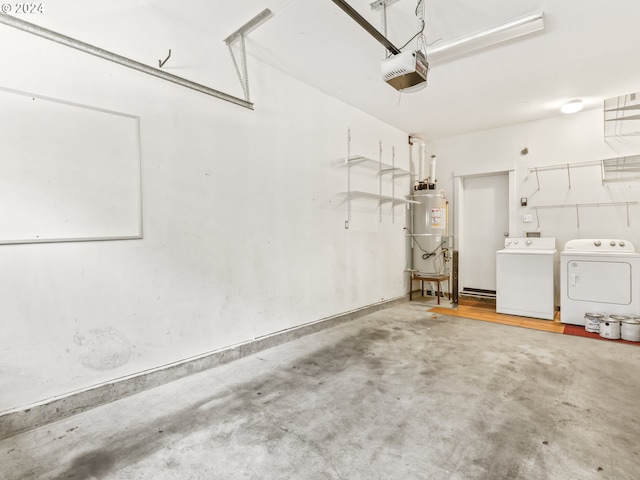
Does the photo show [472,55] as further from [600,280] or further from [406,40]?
[600,280]

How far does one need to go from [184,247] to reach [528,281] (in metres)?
4.28

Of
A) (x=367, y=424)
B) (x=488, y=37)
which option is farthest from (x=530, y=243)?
(x=367, y=424)

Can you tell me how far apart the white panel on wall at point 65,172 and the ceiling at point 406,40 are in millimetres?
542

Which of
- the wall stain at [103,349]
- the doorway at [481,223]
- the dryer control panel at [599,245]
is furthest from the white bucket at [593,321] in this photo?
the wall stain at [103,349]

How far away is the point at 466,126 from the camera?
16.5 ft

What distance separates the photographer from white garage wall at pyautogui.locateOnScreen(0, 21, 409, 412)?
1.87 m

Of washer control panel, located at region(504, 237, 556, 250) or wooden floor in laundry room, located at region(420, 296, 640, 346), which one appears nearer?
wooden floor in laundry room, located at region(420, 296, 640, 346)

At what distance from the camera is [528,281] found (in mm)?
4148

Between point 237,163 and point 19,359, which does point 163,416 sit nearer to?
point 19,359

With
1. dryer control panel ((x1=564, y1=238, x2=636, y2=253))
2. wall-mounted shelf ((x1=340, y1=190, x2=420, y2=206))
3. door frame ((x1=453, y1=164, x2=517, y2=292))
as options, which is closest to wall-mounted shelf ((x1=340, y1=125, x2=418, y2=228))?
wall-mounted shelf ((x1=340, y1=190, x2=420, y2=206))

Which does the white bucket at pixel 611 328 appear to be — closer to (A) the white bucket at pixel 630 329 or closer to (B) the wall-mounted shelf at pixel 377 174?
(A) the white bucket at pixel 630 329

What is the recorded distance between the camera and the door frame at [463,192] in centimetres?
493

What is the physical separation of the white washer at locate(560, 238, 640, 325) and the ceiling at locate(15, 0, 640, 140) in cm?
198

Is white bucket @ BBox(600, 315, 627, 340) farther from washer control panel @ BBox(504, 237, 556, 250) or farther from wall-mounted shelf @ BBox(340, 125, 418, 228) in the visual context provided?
wall-mounted shelf @ BBox(340, 125, 418, 228)
